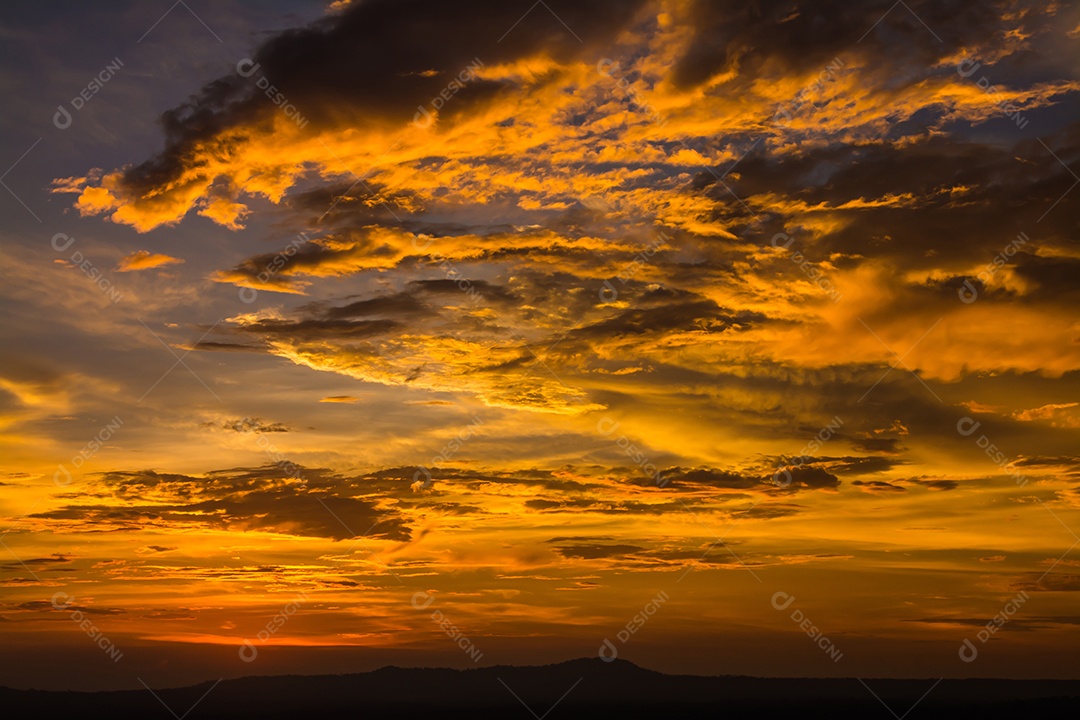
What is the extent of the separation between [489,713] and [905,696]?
79278 mm

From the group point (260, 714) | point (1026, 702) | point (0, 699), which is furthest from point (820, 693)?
point (0, 699)

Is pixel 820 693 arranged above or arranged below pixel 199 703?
below

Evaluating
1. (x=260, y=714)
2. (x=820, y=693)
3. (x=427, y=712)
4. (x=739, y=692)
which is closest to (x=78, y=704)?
(x=260, y=714)

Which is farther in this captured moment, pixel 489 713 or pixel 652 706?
pixel 652 706

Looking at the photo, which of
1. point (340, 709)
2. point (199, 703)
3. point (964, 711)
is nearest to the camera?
point (964, 711)

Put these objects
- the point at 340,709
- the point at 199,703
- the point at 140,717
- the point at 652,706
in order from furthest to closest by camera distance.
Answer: the point at 199,703 < the point at 340,709 < the point at 652,706 < the point at 140,717

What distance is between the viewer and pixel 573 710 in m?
157

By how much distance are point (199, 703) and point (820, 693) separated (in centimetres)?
13412

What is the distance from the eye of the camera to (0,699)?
6708 inches

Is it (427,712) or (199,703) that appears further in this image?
(199,703)

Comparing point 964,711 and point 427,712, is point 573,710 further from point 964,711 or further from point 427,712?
point 964,711

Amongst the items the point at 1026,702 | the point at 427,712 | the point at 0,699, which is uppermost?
the point at 0,699

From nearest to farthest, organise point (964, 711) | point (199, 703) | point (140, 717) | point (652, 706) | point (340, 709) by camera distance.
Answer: point (964, 711), point (140, 717), point (652, 706), point (340, 709), point (199, 703)

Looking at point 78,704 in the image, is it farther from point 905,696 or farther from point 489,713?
point 905,696
